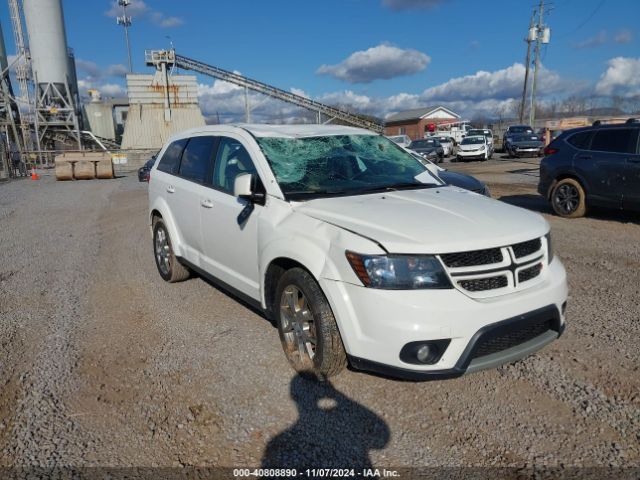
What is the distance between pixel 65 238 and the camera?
888cm

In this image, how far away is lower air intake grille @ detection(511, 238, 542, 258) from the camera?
9.77 ft

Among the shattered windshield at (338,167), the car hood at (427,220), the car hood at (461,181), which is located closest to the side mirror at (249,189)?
the shattered windshield at (338,167)

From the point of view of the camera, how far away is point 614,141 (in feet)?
27.2

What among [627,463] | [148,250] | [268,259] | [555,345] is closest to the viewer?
[627,463]

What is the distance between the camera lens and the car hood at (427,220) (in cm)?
281

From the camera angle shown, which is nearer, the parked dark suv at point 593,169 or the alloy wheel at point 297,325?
the alloy wheel at point 297,325

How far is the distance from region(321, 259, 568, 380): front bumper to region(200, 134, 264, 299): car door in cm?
109

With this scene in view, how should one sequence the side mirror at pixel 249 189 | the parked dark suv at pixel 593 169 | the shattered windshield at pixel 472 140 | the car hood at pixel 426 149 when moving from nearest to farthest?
the side mirror at pixel 249 189 < the parked dark suv at pixel 593 169 < the car hood at pixel 426 149 < the shattered windshield at pixel 472 140

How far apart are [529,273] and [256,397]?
1.95 metres

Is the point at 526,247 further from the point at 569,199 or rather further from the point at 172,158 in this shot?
the point at 569,199

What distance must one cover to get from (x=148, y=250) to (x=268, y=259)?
4.80m

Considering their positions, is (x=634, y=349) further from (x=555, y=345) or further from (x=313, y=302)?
Answer: (x=313, y=302)

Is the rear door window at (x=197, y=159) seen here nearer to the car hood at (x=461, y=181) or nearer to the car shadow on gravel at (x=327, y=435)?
the car shadow on gravel at (x=327, y=435)

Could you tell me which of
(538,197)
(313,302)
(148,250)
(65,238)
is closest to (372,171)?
(313,302)
